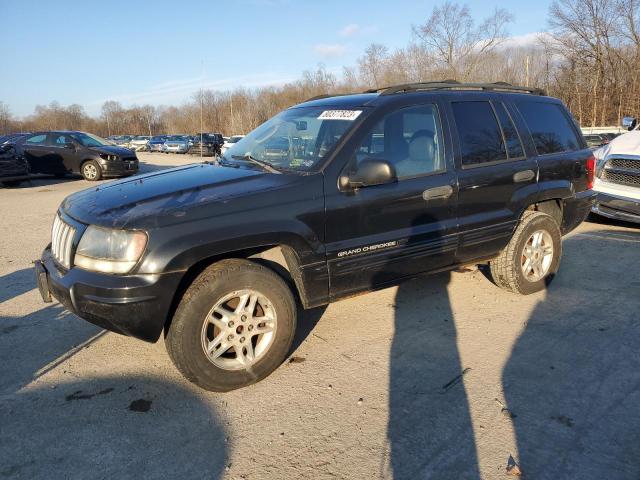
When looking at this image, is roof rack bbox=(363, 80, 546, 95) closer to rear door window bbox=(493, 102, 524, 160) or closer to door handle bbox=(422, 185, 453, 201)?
rear door window bbox=(493, 102, 524, 160)

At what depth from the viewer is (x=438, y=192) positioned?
377 cm

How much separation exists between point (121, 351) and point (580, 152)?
479 centimetres

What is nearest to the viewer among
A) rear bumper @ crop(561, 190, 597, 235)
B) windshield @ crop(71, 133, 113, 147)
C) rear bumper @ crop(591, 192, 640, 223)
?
rear bumper @ crop(561, 190, 597, 235)

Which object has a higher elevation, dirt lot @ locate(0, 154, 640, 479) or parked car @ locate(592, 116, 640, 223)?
parked car @ locate(592, 116, 640, 223)

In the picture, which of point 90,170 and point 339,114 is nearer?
point 339,114

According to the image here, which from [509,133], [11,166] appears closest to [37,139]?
[11,166]

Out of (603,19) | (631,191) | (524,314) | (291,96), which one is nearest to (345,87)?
(291,96)

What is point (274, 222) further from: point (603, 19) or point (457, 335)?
point (603, 19)

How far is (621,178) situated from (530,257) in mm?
3716

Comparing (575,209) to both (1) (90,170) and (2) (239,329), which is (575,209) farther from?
(1) (90,170)

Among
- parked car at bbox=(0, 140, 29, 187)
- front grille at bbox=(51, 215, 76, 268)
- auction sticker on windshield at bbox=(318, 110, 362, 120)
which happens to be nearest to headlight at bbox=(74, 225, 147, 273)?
front grille at bbox=(51, 215, 76, 268)

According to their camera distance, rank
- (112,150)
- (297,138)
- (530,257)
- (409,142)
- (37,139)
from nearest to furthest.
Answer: (409,142), (297,138), (530,257), (112,150), (37,139)

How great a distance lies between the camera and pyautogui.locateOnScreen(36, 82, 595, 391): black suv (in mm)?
2836

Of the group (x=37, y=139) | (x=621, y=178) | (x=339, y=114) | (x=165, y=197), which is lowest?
(x=621, y=178)
